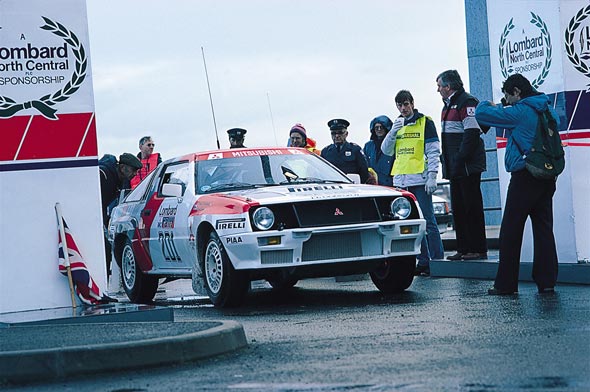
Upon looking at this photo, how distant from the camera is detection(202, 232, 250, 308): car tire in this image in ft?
40.9

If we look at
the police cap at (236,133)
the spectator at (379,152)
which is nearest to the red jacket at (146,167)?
the police cap at (236,133)

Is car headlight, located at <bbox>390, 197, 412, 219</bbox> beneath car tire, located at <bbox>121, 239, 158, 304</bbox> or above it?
above

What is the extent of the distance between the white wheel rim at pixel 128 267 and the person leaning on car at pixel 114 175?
2.39m

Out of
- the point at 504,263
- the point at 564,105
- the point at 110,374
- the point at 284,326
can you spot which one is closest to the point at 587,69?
the point at 564,105

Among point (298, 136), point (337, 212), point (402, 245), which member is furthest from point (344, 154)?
point (337, 212)

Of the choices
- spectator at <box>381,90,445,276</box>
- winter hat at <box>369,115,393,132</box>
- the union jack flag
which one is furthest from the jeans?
the union jack flag

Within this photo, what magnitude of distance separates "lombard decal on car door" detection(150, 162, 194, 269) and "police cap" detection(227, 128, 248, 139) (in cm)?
352

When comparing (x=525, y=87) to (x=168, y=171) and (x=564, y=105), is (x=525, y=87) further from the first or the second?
(x=168, y=171)

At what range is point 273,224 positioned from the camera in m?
12.2

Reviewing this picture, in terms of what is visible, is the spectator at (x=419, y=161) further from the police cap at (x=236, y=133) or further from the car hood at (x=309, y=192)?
the police cap at (x=236, y=133)

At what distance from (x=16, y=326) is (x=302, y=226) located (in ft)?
10.1

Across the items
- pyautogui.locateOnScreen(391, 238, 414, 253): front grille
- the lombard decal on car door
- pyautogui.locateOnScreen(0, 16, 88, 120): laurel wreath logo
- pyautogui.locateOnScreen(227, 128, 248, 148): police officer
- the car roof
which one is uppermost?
pyautogui.locateOnScreen(0, 16, 88, 120): laurel wreath logo

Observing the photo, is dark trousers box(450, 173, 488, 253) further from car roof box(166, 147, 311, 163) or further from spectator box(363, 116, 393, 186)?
spectator box(363, 116, 393, 186)

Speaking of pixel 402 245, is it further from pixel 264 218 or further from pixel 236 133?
pixel 236 133
